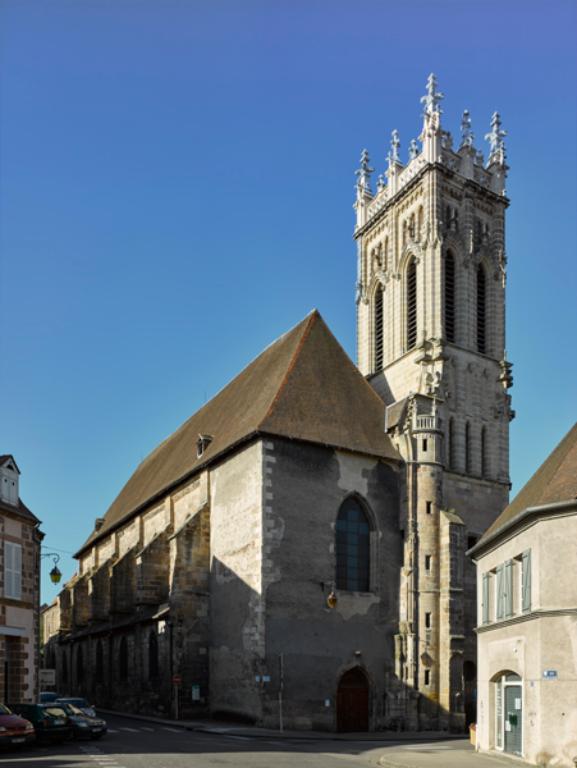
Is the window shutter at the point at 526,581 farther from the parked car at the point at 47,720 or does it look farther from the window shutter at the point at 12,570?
the window shutter at the point at 12,570

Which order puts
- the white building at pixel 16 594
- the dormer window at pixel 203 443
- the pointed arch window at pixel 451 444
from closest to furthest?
the white building at pixel 16 594
the pointed arch window at pixel 451 444
the dormer window at pixel 203 443

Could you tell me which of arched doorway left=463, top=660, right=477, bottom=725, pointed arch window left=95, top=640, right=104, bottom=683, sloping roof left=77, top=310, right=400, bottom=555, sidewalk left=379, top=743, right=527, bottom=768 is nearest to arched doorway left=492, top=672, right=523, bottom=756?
sidewalk left=379, top=743, right=527, bottom=768

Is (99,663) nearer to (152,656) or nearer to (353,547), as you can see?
(152,656)

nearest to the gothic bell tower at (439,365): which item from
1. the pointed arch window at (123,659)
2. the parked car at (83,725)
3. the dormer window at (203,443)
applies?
the dormer window at (203,443)

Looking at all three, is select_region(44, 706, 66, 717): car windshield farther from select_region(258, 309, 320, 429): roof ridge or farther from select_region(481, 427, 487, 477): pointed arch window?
select_region(481, 427, 487, 477): pointed arch window

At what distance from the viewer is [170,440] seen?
51.9 m

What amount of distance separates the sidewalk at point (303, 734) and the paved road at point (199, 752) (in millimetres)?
652

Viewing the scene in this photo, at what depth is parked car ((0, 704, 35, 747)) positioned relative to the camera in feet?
67.0

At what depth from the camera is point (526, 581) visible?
2023 centimetres

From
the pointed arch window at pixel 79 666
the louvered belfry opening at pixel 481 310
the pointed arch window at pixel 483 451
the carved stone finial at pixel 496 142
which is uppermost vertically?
the carved stone finial at pixel 496 142

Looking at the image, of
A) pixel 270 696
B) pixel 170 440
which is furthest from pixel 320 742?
pixel 170 440

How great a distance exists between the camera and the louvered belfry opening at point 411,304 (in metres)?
39.8

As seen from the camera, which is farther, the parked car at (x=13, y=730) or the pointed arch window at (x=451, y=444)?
the pointed arch window at (x=451, y=444)

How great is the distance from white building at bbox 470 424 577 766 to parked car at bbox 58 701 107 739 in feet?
32.9
